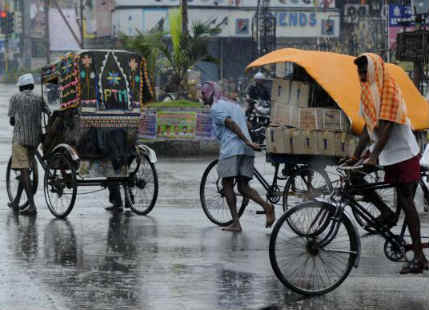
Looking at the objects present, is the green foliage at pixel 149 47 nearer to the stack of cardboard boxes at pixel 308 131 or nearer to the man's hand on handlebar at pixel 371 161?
the stack of cardboard boxes at pixel 308 131

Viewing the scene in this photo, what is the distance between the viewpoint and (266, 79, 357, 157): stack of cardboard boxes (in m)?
11.6

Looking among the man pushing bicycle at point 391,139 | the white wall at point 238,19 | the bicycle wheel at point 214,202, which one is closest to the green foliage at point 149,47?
the bicycle wheel at point 214,202

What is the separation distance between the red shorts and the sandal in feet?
2.14

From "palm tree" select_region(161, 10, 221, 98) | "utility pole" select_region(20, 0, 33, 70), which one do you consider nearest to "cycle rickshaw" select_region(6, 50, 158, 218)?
"palm tree" select_region(161, 10, 221, 98)

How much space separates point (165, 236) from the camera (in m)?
10.7

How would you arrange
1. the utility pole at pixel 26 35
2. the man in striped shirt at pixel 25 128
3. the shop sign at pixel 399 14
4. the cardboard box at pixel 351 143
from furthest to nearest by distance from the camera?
the utility pole at pixel 26 35 → the shop sign at pixel 399 14 → the man in striped shirt at pixel 25 128 → the cardboard box at pixel 351 143

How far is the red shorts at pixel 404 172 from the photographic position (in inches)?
324

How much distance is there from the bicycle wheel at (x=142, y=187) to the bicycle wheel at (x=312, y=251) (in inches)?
185

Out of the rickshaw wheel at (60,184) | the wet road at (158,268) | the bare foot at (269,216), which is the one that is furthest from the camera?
the rickshaw wheel at (60,184)

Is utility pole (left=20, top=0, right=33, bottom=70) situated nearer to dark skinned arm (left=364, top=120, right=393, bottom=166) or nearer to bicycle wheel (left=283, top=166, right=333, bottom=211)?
bicycle wheel (left=283, top=166, right=333, bottom=211)

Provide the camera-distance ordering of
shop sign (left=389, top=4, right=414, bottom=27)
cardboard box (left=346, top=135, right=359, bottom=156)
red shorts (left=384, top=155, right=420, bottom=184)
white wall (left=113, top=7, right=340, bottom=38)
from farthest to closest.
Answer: white wall (left=113, top=7, right=340, bottom=38), shop sign (left=389, top=4, right=414, bottom=27), cardboard box (left=346, top=135, right=359, bottom=156), red shorts (left=384, top=155, right=420, bottom=184)

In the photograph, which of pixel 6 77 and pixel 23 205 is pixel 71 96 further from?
pixel 6 77

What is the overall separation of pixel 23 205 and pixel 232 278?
514cm

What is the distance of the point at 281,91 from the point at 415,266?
4.19m
